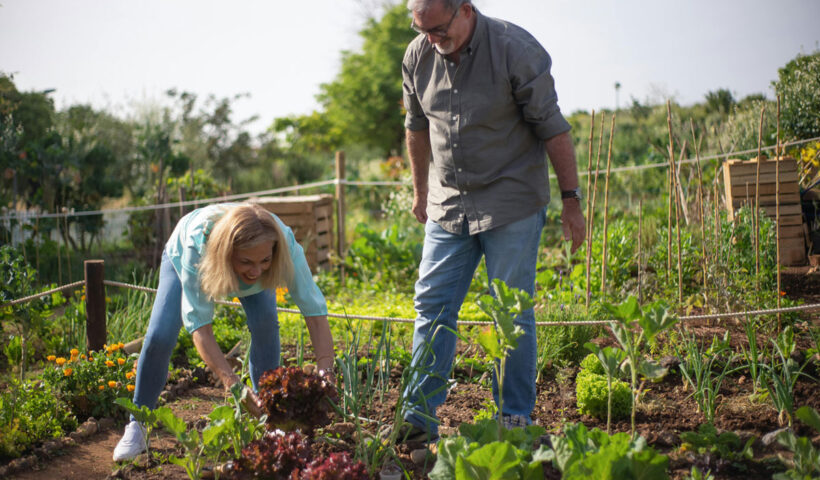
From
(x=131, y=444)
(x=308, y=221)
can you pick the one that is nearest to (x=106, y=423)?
(x=131, y=444)

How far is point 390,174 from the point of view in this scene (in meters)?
12.3

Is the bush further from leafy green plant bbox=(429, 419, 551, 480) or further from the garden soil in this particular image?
leafy green plant bbox=(429, 419, 551, 480)

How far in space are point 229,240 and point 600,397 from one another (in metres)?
1.54

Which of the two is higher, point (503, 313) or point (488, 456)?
point (503, 313)

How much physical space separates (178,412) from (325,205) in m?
3.57

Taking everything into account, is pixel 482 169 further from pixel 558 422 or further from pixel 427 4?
pixel 558 422

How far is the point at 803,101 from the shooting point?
222 inches

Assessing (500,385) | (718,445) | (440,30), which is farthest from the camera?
(440,30)

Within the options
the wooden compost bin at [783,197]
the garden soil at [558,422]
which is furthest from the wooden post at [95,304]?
the wooden compost bin at [783,197]

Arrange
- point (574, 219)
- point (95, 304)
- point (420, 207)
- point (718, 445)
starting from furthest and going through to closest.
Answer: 1. point (95, 304)
2. point (420, 207)
3. point (574, 219)
4. point (718, 445)

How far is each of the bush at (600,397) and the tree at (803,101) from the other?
163 inches

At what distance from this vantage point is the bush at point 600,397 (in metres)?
2.61

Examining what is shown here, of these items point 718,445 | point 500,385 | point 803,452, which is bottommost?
point 718,445

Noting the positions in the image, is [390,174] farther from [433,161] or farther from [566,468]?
[566,468]
